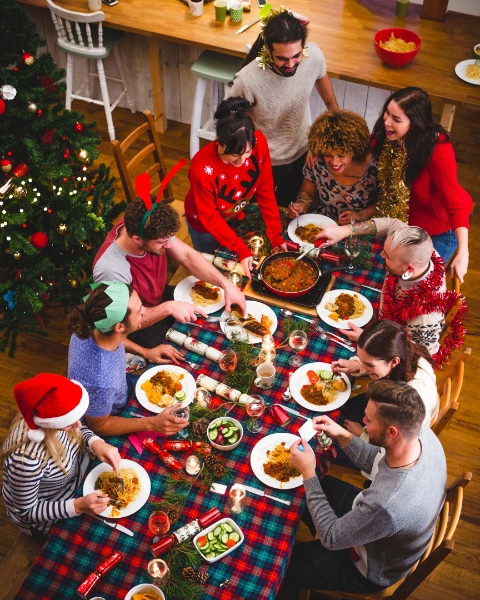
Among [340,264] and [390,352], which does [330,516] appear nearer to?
[390,352]

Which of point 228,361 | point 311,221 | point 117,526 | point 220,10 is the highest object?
point 220,10

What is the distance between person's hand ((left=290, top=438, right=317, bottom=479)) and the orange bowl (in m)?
3.09

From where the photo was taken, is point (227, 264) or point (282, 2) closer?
point (227, 264)

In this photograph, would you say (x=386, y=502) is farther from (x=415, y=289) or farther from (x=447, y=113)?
(x=447, y=113)

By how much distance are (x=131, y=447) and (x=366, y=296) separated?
1.37 meters

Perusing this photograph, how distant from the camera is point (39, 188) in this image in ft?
11.2

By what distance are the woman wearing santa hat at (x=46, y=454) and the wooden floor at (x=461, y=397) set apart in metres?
0.26

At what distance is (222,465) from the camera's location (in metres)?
2.44

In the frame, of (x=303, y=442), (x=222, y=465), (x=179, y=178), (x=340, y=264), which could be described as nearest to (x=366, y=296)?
(x=340, y=264)

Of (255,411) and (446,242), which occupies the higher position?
(446,242)

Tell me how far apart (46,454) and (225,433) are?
702mm

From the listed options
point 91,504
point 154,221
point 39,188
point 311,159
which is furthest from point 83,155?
point 91,504

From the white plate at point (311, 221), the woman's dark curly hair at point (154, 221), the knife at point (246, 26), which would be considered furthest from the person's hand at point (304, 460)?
the knife at point (246, 26)

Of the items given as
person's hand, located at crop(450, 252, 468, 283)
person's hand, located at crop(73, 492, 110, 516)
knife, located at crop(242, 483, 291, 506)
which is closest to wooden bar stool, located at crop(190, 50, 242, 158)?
person's hand, located at crop(450, 252, 468, 283)
